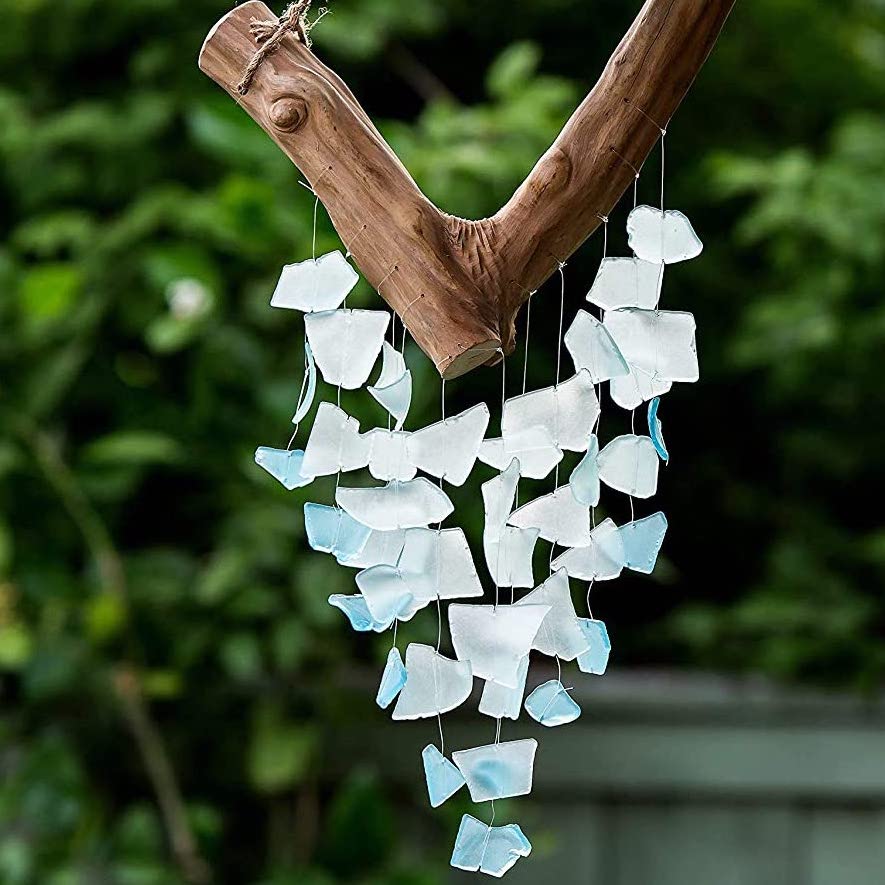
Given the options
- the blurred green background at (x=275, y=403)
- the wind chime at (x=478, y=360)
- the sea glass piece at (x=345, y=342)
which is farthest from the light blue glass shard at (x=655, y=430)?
the blurred green background at (x=275, y=403)

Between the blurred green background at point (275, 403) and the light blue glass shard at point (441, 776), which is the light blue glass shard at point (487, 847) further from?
the blurred green background at point (275, 403)

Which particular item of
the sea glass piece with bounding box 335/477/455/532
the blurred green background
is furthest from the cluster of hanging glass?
the blurred green background

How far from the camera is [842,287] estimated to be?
51.4 inches

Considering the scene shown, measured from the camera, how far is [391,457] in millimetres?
479

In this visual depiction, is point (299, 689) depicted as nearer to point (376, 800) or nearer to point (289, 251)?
point (376, 800)

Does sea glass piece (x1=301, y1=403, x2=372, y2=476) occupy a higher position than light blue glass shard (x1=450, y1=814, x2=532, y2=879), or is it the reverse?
sea glass piece (x1=301, y1=403, x2=372, y2=476)

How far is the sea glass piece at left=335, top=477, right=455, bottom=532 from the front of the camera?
47 centimetres

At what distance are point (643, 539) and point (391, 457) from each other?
10cm

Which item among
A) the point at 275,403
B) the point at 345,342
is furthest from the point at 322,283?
the point at 275,403

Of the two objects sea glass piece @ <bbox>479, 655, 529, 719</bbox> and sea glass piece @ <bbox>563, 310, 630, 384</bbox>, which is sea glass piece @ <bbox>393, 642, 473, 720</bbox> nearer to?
sea glass piece @ <bbox>479, 655, 529, 719</bbox>

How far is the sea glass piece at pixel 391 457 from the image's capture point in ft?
1.56

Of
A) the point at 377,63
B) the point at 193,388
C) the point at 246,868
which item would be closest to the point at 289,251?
the point at 193,388

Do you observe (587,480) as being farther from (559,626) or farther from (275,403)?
(275,403)

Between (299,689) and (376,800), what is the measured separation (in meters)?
0.15
